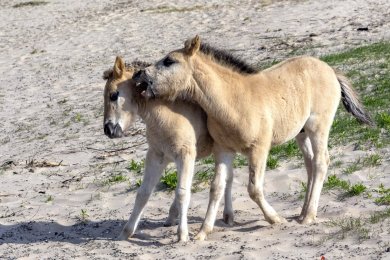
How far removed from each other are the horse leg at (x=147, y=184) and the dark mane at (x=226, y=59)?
3.45ft

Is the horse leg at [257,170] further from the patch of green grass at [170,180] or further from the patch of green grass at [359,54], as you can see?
the patch of green grass at [359,54]

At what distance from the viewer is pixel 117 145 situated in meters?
10.8

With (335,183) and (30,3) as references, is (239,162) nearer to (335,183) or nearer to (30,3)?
(335,183)

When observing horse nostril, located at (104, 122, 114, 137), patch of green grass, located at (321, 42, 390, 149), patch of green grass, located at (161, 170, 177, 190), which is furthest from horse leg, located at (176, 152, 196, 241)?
Answer: patch of green grass, located at (321, 42, 390, 149)

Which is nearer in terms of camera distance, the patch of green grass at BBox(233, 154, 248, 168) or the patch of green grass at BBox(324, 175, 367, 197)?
the patch of green grass at BBox(324, 175, 367, 197)

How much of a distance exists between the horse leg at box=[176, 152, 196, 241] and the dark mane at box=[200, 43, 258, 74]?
3.06ft

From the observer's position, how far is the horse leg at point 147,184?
739cm

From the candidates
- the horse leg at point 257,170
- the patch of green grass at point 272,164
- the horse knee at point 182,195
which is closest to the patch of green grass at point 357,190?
the horse leg at point 257,170

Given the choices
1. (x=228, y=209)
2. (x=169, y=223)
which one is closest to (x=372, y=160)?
(x=228, y=209)

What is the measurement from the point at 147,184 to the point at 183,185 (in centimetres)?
43

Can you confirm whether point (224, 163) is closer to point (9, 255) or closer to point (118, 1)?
point (9, 255)

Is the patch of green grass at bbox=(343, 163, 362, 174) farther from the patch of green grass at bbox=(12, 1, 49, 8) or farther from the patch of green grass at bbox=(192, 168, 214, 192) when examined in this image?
the patch of green grass at bbox=(12, 1, 49, 8)

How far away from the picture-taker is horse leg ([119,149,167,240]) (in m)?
7.39

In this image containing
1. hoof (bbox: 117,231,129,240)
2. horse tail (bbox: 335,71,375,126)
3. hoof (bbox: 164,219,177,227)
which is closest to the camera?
hoof (bbox: 117,231,129,240)
